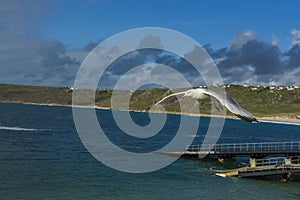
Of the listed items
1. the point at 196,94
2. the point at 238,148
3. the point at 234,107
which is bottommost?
the point at 238,148

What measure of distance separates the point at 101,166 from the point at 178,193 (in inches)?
508

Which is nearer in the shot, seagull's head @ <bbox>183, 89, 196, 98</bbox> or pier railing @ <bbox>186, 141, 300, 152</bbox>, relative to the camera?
seagull's head @ <bbox>183, 89, 196, 98</bbox>

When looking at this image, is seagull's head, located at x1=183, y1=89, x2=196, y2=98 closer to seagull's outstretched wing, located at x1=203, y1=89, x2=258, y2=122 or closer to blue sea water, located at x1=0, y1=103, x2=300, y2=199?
seagull's outstretched wing, located at x1=203, y1=89, x2=258, y2=122

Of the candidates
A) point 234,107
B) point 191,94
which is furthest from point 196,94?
point 234,107

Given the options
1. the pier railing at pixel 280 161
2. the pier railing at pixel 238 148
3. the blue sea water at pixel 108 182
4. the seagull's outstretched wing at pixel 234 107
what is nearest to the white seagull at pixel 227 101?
the seagull's outstretched wing at pixel 234 107

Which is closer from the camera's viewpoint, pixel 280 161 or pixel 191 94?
pixel 191 94

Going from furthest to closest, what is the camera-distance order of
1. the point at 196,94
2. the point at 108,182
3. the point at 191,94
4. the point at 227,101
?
the point at 108,182 < the point at 191,94 < the point at 196,94 < the point at 227,101

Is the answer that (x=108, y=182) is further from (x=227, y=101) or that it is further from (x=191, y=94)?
(x=227, y=101)

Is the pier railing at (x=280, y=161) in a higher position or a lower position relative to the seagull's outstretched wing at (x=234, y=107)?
lower

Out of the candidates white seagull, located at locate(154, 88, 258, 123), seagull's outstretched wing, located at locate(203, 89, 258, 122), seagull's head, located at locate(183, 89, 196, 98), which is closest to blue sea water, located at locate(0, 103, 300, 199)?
seagull's head, located at locate(183, 89, 196, 98)

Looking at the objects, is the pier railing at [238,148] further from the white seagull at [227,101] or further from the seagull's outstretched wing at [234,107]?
the seagull's outstretched wing at [234,107]

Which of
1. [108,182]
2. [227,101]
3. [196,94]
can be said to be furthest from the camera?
[108,182]

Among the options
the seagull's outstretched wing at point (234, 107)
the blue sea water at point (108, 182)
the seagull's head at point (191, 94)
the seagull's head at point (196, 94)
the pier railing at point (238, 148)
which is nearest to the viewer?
the seagull's outstretched wing at point (234, 107)

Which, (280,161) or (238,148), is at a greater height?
(238,148)
